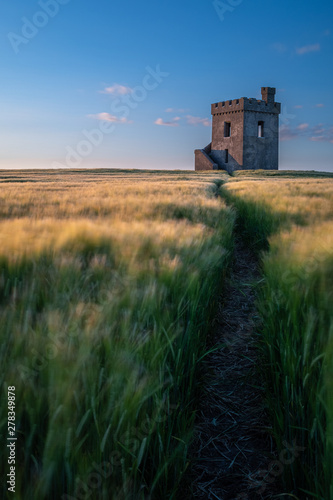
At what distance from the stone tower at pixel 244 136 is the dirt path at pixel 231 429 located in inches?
1595

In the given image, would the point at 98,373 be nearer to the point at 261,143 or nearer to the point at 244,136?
the point at 244,136

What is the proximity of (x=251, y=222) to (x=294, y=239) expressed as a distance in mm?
2231

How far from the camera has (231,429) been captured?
151 cm

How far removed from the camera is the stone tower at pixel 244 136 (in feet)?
131

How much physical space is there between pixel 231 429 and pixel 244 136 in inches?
1627

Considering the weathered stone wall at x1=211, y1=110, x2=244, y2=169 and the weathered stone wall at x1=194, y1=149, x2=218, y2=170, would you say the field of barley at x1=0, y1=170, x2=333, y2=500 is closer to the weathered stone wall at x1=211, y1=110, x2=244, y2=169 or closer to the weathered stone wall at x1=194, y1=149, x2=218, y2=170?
the weathered stone wall at x1=211, y1=110, x2=244, y2=169

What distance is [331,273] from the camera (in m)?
2.11

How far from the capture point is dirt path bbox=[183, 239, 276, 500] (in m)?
1.21

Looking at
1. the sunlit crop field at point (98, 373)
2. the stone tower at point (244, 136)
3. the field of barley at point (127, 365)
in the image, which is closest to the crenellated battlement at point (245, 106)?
the stone tower at point (244, 136)

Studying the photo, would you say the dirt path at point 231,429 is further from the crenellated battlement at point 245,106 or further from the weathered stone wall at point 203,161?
the crenellated battlement at point 245,106

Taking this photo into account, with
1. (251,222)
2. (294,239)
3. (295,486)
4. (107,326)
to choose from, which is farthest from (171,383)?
(251,222)

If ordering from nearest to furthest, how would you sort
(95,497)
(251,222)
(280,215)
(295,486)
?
(95,497), (295,486), (280,215), (251,222)

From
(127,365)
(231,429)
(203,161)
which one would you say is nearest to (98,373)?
(127,365)

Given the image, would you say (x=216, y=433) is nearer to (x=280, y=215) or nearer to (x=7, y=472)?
(x=7, y=472)
